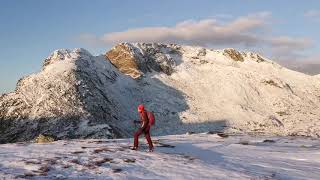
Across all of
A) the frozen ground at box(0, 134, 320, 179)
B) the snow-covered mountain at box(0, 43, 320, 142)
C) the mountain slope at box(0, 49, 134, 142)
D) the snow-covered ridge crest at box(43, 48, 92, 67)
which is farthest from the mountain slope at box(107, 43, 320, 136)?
the frozen ground at box(0, 134, 320, 179)

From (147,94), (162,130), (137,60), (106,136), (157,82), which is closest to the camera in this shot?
(106,136)

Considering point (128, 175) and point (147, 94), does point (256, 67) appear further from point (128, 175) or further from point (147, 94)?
point (128, 175)

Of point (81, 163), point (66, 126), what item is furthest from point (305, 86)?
point (81, 163)

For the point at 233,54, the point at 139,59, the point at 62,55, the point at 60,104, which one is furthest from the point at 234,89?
the point at 60,104

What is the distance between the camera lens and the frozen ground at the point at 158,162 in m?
16.2

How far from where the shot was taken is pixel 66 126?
4259cm

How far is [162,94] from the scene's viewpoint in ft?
204

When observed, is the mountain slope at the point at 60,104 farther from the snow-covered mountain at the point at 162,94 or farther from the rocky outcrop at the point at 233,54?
the rocky outcrop at the point at 233,54

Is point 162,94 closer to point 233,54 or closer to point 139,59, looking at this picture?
point 139,59

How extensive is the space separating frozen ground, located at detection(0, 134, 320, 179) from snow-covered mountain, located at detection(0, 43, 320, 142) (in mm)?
16725

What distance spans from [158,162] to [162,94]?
144 ft

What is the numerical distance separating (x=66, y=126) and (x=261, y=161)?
81.9 ft

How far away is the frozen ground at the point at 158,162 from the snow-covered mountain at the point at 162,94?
1673 centimetres

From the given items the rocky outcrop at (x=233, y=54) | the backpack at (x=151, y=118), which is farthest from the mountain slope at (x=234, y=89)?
the backpack at (x=151, y=118)
